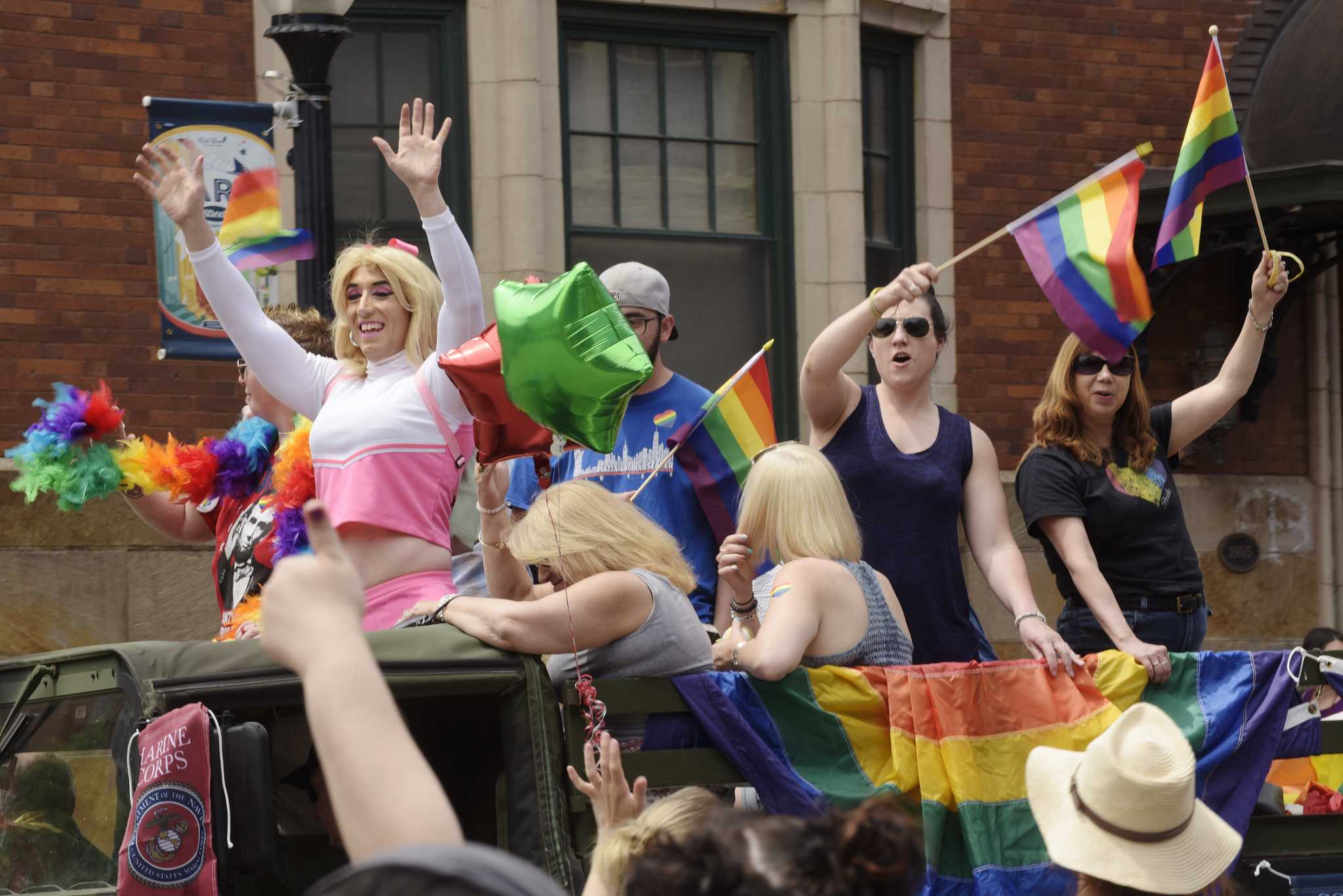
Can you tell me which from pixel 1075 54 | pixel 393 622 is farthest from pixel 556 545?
pixel 1075 54

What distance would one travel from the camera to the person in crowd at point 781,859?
5.28 feet

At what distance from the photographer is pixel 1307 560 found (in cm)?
1102

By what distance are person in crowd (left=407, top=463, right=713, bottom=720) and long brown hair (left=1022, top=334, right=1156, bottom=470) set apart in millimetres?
1453

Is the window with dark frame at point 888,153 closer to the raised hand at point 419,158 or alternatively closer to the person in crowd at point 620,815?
the raised hand at point 419,158

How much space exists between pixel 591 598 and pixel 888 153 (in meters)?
6.66

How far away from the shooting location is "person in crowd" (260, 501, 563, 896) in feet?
5.49

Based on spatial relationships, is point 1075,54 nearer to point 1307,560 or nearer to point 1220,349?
point 1220,349

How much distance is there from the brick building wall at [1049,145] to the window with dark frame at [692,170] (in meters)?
1.09

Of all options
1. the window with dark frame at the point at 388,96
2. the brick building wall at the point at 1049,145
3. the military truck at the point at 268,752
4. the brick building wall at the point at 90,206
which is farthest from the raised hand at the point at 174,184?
the brick building wall at the point at 1049,145

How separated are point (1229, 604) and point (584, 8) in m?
5.07

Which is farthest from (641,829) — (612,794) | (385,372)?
(385,372)

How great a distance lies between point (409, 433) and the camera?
474 centimetres

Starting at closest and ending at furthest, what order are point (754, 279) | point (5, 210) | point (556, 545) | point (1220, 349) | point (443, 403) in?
point (556, 545) < point (443, 403) < point (5, 210) < point (754, 279) < point (1220, 349)

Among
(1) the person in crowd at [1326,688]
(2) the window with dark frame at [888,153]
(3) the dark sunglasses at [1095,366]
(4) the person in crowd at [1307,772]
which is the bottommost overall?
(4) the person in crowd at [1307,772]
